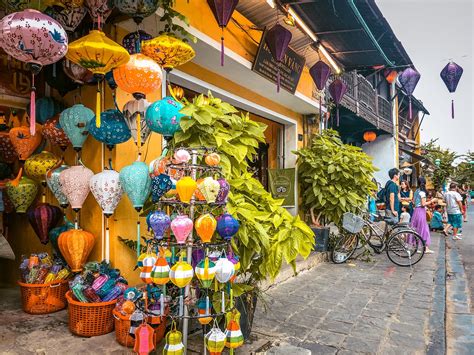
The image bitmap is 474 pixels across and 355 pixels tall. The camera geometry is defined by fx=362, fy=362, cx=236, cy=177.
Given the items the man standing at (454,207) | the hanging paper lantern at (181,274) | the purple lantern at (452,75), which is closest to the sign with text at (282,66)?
the hanging paper lantern at (181,274)

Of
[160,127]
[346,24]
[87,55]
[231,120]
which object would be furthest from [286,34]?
[87,55]

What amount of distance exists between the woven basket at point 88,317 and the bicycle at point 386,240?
17.0ft

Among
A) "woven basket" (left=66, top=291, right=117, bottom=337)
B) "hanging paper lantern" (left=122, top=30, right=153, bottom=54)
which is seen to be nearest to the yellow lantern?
"hanging paper lantern" (left=122, top=30, right=153, bottom=54)

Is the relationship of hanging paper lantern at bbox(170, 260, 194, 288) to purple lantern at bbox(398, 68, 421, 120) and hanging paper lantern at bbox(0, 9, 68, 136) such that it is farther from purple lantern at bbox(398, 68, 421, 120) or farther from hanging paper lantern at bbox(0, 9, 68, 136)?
purple lantern at bbox(398, 68, 421, 120)

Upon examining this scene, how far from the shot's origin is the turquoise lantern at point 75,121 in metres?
3.49

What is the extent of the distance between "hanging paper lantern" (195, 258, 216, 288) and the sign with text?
13.1ft

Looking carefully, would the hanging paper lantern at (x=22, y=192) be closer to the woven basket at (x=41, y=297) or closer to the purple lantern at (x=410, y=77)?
the woven basket at (x=41, y=297)

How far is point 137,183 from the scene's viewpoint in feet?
10.4

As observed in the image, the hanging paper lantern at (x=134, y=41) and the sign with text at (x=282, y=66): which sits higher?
the sign with text at (x=282, y=66)

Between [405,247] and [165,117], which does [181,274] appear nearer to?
[165,117]

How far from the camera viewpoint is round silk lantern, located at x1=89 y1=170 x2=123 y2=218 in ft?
11.0

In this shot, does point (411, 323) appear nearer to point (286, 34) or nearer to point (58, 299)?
point (58, 299)

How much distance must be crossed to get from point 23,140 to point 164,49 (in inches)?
69.5

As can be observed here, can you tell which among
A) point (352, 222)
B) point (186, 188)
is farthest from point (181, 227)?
point (352, 222)
